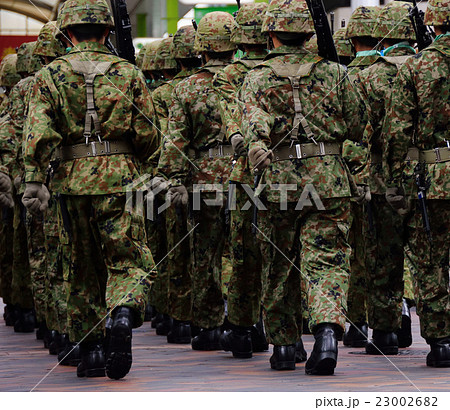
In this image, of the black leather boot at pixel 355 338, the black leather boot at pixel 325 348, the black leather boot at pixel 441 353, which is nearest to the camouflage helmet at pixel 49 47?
the black leather boot at pixel 355 338

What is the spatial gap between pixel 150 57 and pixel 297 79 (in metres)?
4.31

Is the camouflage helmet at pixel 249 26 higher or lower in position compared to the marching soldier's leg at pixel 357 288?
higher

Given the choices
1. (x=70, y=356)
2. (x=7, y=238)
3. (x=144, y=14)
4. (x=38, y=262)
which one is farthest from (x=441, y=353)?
(x=144, y=14)

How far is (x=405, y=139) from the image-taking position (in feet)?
24.5

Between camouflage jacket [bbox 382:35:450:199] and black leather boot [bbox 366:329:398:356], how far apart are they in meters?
1.28

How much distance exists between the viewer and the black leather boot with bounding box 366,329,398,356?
8.13 metres

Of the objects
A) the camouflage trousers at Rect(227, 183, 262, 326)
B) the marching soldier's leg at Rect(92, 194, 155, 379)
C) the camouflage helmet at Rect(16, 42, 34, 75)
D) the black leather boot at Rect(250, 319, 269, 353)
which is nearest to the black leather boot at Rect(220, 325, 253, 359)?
the camouflage trousers at Rect(227, 183, 262, 326)

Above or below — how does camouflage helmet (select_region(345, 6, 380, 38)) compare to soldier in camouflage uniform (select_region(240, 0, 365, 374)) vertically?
above

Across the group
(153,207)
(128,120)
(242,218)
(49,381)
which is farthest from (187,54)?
(49,381)

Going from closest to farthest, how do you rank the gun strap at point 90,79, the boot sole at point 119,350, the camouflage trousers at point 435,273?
the boot sole at point 119,350, the gun strap at point 90,79, the camouflage trousers at point 435,273

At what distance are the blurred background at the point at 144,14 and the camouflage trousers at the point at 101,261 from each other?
10.5 metres

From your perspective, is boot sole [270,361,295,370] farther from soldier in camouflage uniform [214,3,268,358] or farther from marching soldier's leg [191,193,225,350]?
marching soldier's leg [191,193,225,350]

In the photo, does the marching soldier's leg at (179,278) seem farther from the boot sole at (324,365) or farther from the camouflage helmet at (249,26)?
the boot sole at (324,365)

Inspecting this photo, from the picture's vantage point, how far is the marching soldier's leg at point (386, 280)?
8156 mm
